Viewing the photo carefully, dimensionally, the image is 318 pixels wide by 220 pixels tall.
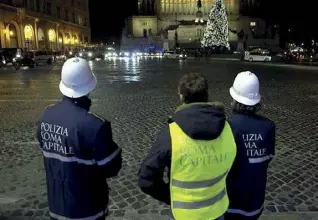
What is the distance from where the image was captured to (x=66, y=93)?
2650 mm

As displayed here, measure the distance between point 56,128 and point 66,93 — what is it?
0.90 feet

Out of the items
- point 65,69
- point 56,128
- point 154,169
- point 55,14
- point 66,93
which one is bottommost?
point 154,169

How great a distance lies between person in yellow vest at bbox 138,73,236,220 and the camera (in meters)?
2.26

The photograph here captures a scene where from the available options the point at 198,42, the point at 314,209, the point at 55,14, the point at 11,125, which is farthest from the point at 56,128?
the point at 198,42

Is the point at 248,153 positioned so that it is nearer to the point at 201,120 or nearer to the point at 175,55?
the point at 201,120

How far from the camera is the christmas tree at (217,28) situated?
5994 centimetres

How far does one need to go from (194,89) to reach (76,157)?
1019mm

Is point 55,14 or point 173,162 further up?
point 55,14

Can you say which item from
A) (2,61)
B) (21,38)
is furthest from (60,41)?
(2,61)

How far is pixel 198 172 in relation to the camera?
91.7 inches

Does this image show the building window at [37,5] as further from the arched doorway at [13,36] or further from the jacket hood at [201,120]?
the jacket hood at [201,120]

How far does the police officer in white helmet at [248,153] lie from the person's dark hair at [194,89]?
48cm

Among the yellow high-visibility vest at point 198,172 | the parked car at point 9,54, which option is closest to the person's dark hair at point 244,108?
the yellow high-visibility vest at point 198,172

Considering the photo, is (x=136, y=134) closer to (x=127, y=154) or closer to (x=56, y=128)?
(x=127, y=154)
